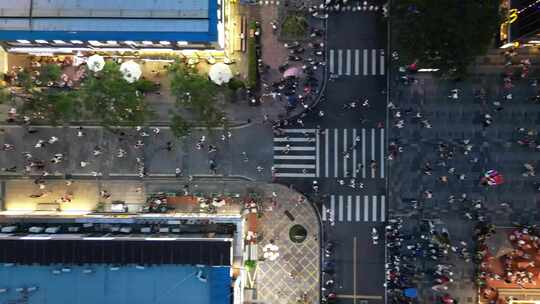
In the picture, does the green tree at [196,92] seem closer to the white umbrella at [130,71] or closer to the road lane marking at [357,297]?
the white umbrella at [130,71]

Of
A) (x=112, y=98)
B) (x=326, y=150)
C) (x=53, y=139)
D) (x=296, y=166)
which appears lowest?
(x=296, y=166)

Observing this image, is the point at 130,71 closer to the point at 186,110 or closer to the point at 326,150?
the point at 186,110

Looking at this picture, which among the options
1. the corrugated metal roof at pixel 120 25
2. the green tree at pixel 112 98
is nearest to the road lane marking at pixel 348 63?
the corrugated metal roof at pixel 120 25

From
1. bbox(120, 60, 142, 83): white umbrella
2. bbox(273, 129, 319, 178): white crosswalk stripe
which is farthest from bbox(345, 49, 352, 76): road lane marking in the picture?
bbox(120, 60, 142, 83): white umbrella

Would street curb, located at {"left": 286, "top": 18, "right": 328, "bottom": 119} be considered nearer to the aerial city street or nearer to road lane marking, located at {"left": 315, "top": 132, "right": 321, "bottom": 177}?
the aerial city street

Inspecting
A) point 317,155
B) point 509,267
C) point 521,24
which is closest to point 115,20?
point 317,155

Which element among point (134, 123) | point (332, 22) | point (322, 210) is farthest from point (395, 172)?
point (134, 123)
